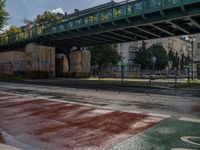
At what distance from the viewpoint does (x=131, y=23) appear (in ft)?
111

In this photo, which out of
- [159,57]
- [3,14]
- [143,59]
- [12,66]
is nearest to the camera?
[3,14]

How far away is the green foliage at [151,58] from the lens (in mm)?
99750

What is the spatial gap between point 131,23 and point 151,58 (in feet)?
210

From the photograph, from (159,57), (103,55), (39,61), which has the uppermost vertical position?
(159,57)

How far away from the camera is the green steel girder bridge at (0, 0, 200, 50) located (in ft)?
94.5

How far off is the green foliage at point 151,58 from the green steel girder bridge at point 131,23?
4977 cm

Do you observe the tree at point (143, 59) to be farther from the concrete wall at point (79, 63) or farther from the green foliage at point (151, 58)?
the concrete wall at point (79, 63)

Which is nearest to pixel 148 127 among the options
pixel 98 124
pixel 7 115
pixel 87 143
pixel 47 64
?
pixel 98 124

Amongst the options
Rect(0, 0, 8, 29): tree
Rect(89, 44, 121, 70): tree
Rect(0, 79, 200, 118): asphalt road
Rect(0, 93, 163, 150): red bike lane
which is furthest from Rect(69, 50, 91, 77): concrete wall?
Rect(0, 93, 163, 150): red bike lane

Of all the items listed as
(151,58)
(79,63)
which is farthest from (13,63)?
(151,58)

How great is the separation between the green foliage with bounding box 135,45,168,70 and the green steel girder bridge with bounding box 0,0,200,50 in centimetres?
4977

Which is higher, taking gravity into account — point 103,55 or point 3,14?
point 3,14

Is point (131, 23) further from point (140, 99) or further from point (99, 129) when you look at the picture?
point (99, 129)

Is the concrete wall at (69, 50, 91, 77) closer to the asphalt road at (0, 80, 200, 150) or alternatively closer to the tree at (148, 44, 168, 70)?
the asphalt road at (0, 80, 200, 150)
